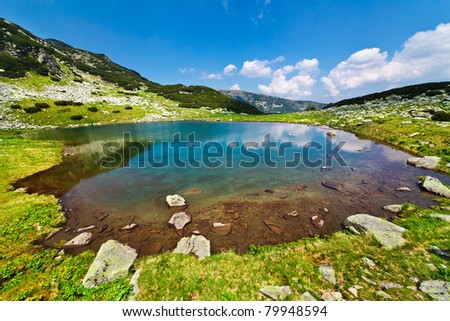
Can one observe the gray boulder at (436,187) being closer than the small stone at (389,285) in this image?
No

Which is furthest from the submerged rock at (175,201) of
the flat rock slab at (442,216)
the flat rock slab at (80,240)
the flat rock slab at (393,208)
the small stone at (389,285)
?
the flat rock slab at (442,216)

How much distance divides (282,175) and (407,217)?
9.94 meters

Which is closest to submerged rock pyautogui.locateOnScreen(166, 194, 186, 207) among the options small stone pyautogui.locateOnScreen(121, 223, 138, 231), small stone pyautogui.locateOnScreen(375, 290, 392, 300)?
small stone pyautogui.locateOnScreen(121, 223, 138, 231)

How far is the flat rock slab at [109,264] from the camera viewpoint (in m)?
7.06

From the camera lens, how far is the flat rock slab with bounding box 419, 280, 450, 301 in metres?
5.55

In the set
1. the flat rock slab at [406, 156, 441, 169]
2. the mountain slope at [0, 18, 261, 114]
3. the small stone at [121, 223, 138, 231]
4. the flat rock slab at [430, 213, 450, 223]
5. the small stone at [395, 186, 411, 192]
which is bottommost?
the small stone at [121, 223, 138, 231]

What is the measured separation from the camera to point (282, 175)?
19.3m

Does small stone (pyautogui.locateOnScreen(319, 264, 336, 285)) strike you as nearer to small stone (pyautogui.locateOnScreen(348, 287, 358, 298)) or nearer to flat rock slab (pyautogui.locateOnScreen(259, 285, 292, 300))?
small stone (pyautogui.locateOnScreen(348, 287, 358, 298))

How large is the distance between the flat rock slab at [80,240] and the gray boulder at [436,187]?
80.9 ft

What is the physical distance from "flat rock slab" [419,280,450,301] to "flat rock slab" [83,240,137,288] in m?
11.0

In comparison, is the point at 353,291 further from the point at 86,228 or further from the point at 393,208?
the point at 86,228

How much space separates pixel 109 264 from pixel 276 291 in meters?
6.93

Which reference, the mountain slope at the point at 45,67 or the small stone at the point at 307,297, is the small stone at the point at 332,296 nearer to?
the small stone at the point at 307,297

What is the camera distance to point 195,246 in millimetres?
9242
